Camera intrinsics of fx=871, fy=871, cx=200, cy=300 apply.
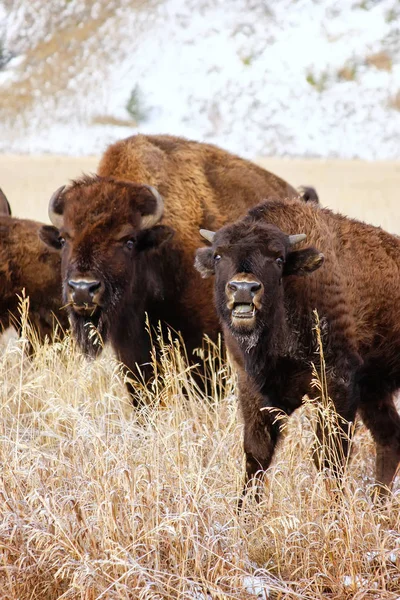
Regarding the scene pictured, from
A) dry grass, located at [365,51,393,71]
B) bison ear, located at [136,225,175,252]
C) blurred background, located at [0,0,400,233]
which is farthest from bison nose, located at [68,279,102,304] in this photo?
dry grass, located at [365,51,393,71]

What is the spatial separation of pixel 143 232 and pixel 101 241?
0.52 meters

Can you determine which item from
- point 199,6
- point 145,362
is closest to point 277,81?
point 199,6

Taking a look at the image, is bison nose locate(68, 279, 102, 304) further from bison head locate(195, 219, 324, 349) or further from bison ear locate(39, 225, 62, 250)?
bison head locate(195, 219, 324, 349)

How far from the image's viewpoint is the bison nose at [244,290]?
15.4ft

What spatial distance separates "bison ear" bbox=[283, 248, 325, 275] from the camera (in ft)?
16.3

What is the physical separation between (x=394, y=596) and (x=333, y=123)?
9702 centimetres

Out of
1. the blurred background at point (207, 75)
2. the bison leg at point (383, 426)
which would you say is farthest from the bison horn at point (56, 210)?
the blurred background at point (207, 75)

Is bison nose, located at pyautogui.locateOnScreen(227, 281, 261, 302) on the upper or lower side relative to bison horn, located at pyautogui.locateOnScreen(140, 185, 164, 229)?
upper

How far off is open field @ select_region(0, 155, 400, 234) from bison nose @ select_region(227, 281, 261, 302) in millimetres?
12349

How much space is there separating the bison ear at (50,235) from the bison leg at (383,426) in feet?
9.05

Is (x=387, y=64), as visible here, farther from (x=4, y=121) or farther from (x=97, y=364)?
(x=97, y=364)

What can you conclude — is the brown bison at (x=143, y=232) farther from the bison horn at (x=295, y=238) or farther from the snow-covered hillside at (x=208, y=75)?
the snow-covered hillside at (x=208, y=75)

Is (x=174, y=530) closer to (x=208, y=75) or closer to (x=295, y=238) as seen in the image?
(x=295, y=238)

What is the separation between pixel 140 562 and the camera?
418 cm
